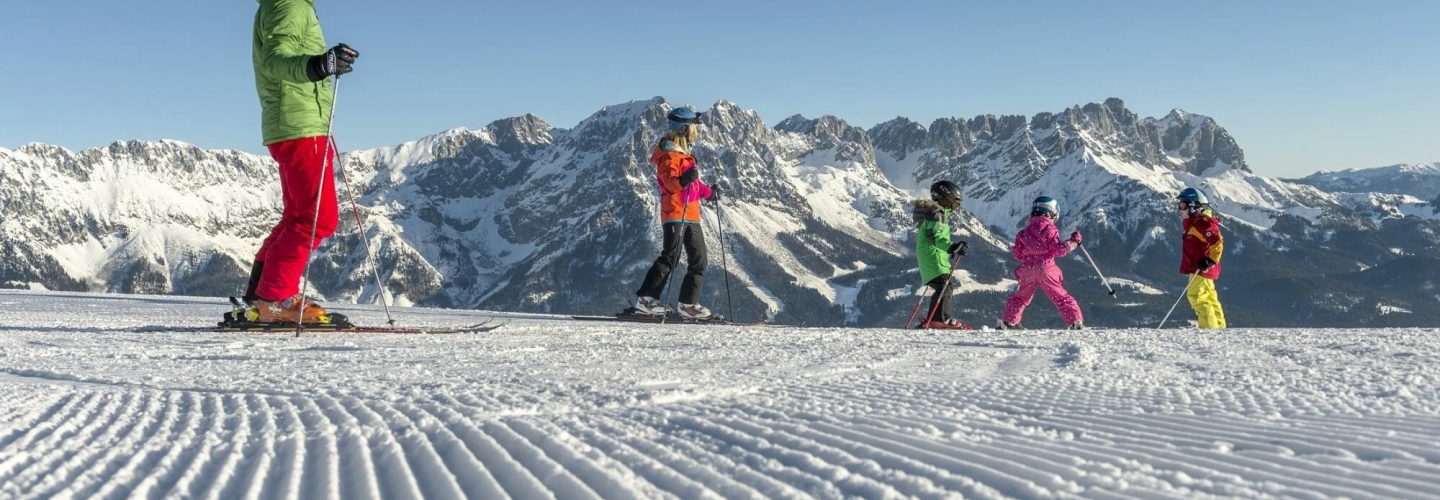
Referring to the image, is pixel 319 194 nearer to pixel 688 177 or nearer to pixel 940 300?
pixel 688 177

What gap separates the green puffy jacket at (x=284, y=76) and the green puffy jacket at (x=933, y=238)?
7102 mm

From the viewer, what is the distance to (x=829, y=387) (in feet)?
13.3

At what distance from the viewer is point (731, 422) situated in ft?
10.1

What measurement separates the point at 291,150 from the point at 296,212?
1.66 ft

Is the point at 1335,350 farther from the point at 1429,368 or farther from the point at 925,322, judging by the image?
the point at 925,322

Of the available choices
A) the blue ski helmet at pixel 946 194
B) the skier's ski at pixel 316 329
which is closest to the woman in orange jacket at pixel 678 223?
the blue ski helmet at pixel 946 194

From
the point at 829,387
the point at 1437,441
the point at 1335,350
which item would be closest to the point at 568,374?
the point at 829,387

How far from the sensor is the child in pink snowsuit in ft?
36.5

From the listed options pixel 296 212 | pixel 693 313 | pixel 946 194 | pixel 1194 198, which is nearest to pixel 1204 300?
pixel 1194 198

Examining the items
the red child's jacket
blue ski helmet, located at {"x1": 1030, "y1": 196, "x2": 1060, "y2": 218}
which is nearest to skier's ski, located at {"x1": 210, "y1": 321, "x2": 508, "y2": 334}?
blue ski helmet, located at {"x1": 1030, "y1": 196, "x2": 1060, "y2": 218}

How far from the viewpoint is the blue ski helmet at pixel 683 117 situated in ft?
37.8

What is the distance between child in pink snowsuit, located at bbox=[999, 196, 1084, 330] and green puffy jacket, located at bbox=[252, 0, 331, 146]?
24.8 ft

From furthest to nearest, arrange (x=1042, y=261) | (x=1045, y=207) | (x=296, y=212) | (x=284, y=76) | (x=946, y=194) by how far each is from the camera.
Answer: (x=946, y=194), (x=1045, y=207), (x=1042, y=261), (x=296, y=212), (x=284, y=76)

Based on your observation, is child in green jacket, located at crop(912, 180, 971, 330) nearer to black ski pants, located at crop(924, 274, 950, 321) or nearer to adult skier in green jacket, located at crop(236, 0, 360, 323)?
black ski pants, located at crop(924, 274, 950, 321)
